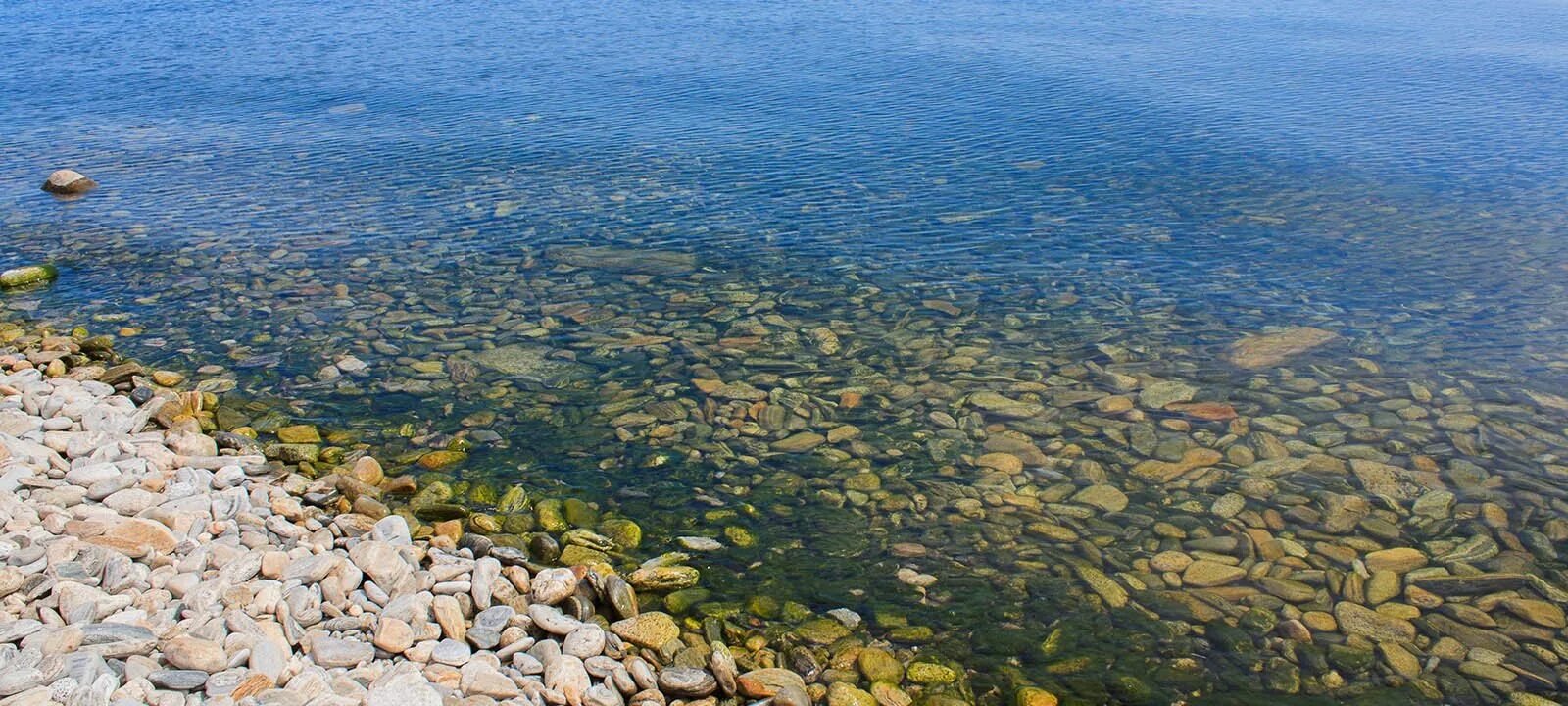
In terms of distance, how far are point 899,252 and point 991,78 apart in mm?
9320

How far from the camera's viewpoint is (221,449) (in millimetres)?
9188

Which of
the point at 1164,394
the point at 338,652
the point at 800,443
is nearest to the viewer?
the point at 338,652

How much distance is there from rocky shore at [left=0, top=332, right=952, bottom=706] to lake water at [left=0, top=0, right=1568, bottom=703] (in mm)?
710

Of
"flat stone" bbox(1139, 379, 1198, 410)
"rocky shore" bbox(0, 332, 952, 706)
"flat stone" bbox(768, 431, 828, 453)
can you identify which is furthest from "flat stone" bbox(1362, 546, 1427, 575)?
"flat stone" bbox(768, 431, 828, 453)

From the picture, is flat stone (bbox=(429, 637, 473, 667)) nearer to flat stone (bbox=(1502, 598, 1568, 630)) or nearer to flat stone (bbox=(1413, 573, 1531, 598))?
flat stone (bbox=(1413, 573, 1531, 598))

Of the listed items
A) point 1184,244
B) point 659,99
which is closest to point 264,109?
point 659,99

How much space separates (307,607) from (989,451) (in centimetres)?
538

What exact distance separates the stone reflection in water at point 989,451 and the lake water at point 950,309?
41 millimetres

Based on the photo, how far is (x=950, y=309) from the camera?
482 inches

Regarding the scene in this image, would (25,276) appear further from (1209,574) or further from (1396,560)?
(1396,560)

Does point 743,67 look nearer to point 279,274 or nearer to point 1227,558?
point 279,274

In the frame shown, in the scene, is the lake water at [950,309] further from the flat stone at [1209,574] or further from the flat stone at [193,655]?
the flat stone at [193,655]

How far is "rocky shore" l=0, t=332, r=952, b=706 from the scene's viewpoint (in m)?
6.02

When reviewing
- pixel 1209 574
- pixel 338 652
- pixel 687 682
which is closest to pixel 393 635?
pixel 338 652
